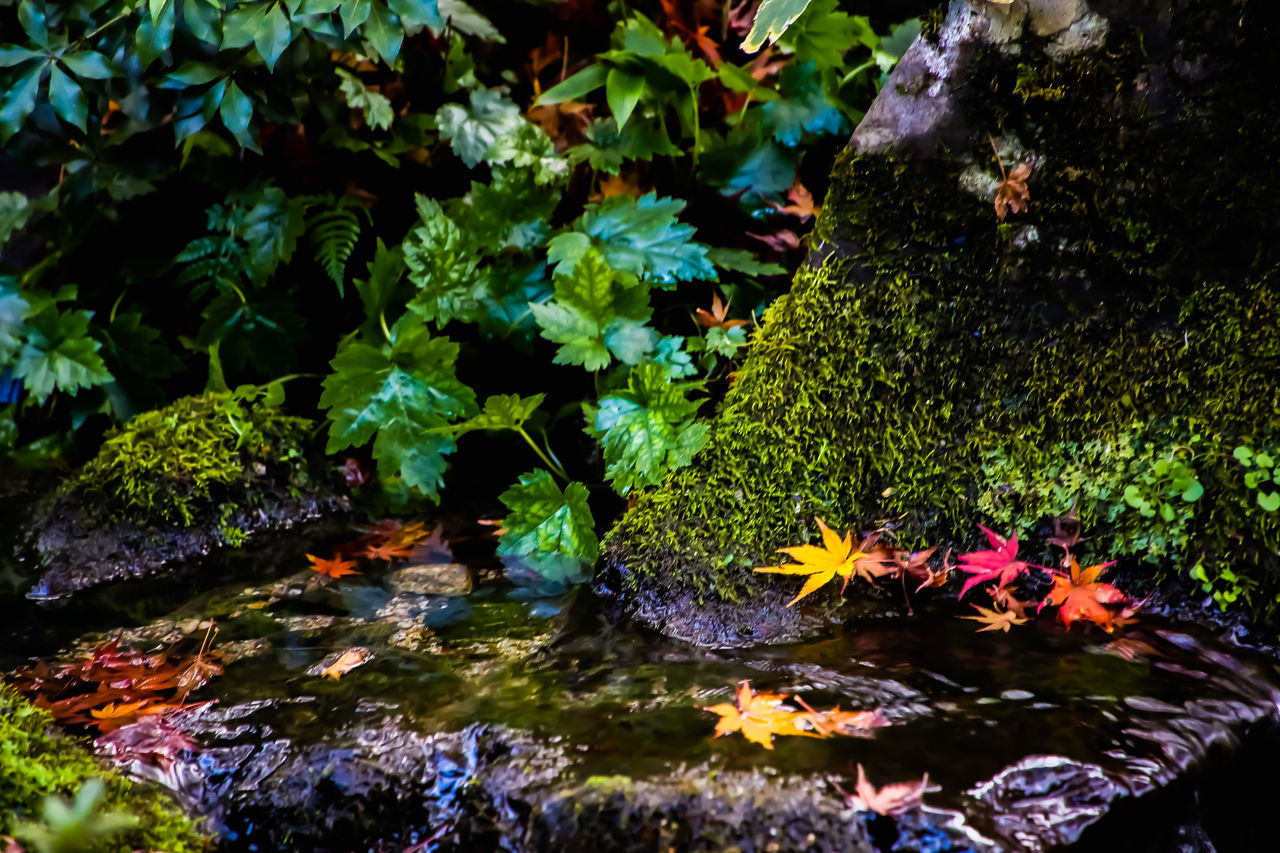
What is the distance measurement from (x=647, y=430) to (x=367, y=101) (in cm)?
206

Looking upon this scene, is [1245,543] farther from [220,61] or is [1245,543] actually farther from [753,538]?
[220,61]

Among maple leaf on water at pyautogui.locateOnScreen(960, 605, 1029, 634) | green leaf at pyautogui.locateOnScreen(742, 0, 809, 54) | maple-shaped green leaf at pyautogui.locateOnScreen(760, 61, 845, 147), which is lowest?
maple leaf on water at pyautogui.locateOnScreen(960, 605, 1029, 634)

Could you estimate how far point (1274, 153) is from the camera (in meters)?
2.17

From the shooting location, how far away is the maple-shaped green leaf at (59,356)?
11.8 ft

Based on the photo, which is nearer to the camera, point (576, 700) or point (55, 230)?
point (576, 700)

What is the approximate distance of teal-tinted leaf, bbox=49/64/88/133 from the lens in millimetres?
3098

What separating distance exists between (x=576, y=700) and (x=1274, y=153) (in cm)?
225

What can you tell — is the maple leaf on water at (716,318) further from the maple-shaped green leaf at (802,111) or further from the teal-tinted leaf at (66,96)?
the teal-tinted leaf at (66,96)

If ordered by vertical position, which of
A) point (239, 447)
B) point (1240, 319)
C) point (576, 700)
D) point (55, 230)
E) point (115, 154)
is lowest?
point (576, 700)

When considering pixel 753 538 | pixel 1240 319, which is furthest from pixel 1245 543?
pixel 753 538

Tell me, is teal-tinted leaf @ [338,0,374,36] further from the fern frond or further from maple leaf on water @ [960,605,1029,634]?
maple leaf on water @ [960,605,1029,634]

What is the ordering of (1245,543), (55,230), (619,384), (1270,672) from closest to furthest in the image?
(1270,672), (1245,543), (619,384), (55,230)

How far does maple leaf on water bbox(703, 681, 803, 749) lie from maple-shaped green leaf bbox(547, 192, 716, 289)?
1.76 m

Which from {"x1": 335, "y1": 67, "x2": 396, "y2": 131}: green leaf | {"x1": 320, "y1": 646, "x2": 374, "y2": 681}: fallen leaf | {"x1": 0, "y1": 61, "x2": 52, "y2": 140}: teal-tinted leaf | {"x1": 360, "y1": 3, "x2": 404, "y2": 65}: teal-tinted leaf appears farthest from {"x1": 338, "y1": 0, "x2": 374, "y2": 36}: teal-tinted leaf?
{"x1": 320, "y1": 646, "x2": 374, "y2": 681}: fallen leaf
